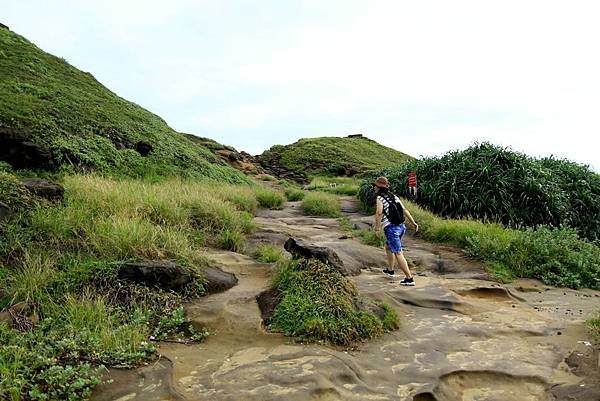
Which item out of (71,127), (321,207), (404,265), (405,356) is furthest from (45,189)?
(321,207)

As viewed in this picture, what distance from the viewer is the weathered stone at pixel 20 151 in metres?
9.93

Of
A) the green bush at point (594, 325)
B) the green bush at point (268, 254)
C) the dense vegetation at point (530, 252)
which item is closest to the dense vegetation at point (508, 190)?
the dense vegetation at point (530, 252)

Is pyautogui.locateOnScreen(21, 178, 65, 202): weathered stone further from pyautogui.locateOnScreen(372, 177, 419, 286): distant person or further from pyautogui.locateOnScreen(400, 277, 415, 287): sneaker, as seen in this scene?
pyautogui.locateOnScreen(400, 277, 415, 287): sneaker

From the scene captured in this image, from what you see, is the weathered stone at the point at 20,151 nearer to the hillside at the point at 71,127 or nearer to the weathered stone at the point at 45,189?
the hillside at the point at 71,127

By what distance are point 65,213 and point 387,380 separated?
4.78m

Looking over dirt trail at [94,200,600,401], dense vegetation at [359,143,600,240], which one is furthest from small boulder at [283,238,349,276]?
dense vegetation at [359,143,600,240]

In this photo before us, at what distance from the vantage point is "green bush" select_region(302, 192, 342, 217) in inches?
516

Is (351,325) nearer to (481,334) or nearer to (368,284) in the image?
(481,334)

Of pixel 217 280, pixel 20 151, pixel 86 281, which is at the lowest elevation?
pixel 217 280

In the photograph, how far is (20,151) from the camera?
1011 centimetres

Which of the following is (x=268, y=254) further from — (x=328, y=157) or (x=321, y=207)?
(x=328, y=157)

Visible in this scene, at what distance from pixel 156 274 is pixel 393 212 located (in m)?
3.50

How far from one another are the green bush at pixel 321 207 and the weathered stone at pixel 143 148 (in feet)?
16.7

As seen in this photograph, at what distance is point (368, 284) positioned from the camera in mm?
6566
